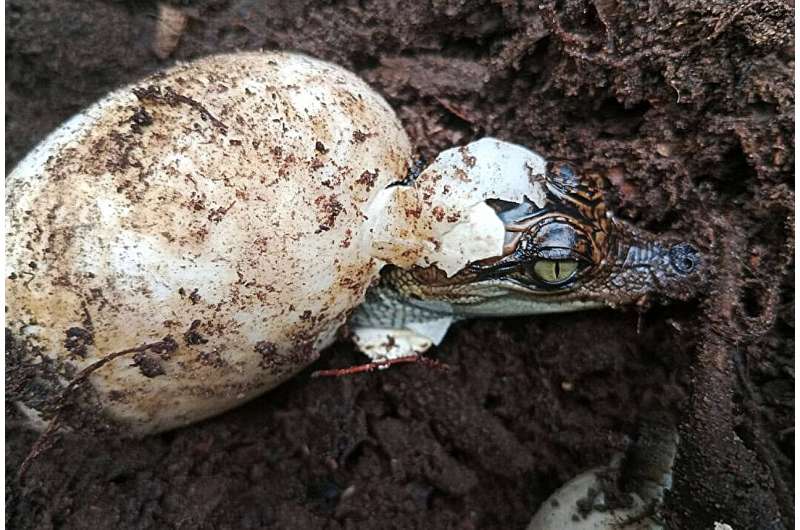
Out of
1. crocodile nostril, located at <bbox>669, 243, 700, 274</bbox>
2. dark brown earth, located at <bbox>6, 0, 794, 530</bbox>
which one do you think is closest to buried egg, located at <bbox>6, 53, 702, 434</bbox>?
crocodile nostril, located at <bbox>669, 243, 700, 274</bbox>

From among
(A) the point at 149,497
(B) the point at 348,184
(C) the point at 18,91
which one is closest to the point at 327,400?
(A) the point at 149,497

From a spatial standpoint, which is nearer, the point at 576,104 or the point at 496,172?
the point at 496,172

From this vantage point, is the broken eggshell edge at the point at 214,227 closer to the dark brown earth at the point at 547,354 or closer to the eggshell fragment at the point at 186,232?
the eggshell fragment at the point at 186,232

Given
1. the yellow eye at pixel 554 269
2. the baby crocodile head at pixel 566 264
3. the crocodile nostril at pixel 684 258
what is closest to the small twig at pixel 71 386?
the baby crocodile head at pixel 566 264

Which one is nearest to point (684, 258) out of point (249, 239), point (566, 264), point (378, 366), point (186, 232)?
point (566, 264)

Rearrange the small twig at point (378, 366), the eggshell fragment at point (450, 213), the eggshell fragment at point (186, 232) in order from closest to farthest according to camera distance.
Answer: the eggshell fragment at point (186, 232) < the eggshell fragment at point (450, 213) < the small twig at point (378, 366)

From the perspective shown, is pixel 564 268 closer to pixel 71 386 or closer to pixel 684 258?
pixel 684 258

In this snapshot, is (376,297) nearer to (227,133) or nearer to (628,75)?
(227,133)

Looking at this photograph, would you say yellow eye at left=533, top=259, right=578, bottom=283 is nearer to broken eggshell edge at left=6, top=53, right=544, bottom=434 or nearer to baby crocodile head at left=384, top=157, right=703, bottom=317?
baby crocodile head at left=384, top=157, right=703, bottom=317

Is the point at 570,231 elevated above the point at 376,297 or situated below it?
above
